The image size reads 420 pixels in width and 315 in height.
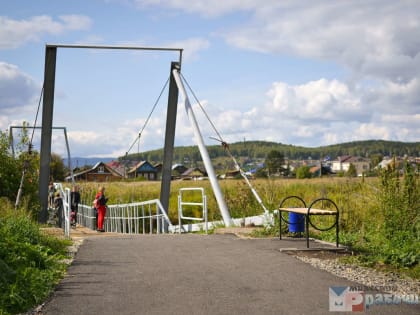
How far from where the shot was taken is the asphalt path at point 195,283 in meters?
6.10

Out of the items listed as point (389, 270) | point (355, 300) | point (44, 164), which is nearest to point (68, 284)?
point (355, 300)

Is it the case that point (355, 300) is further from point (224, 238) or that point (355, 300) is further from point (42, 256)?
point (224, 238)

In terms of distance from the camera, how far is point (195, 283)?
24.0 feet

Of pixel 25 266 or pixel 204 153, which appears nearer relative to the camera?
pixel 25 266

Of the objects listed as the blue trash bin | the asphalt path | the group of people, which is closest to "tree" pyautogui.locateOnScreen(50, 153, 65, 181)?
the group of people

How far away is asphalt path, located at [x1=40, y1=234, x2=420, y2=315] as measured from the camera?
20.0 feet

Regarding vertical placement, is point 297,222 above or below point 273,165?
below

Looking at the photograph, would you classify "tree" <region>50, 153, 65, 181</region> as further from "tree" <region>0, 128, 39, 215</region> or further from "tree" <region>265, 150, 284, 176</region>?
"tree" <region>0, 128, 39, 215</region>

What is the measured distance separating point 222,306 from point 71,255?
14.9 feet

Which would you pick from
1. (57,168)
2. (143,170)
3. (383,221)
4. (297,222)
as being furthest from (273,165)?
(143,170)

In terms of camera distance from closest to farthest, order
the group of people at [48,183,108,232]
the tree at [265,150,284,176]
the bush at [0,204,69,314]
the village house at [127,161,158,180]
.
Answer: the bush at [0,204,69,314]
the tree at [265,150,284,176]
the group of people at [48,183,108,232]
the village house at [127,161,158,180]

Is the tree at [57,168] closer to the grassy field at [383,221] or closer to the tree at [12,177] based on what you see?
the tree at [12,177]

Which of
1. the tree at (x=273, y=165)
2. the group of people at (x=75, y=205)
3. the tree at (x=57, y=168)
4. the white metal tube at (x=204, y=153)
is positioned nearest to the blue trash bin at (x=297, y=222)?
the white metal tube at (x=204, y=153)

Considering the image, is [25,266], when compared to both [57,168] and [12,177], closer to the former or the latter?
[12,177]
